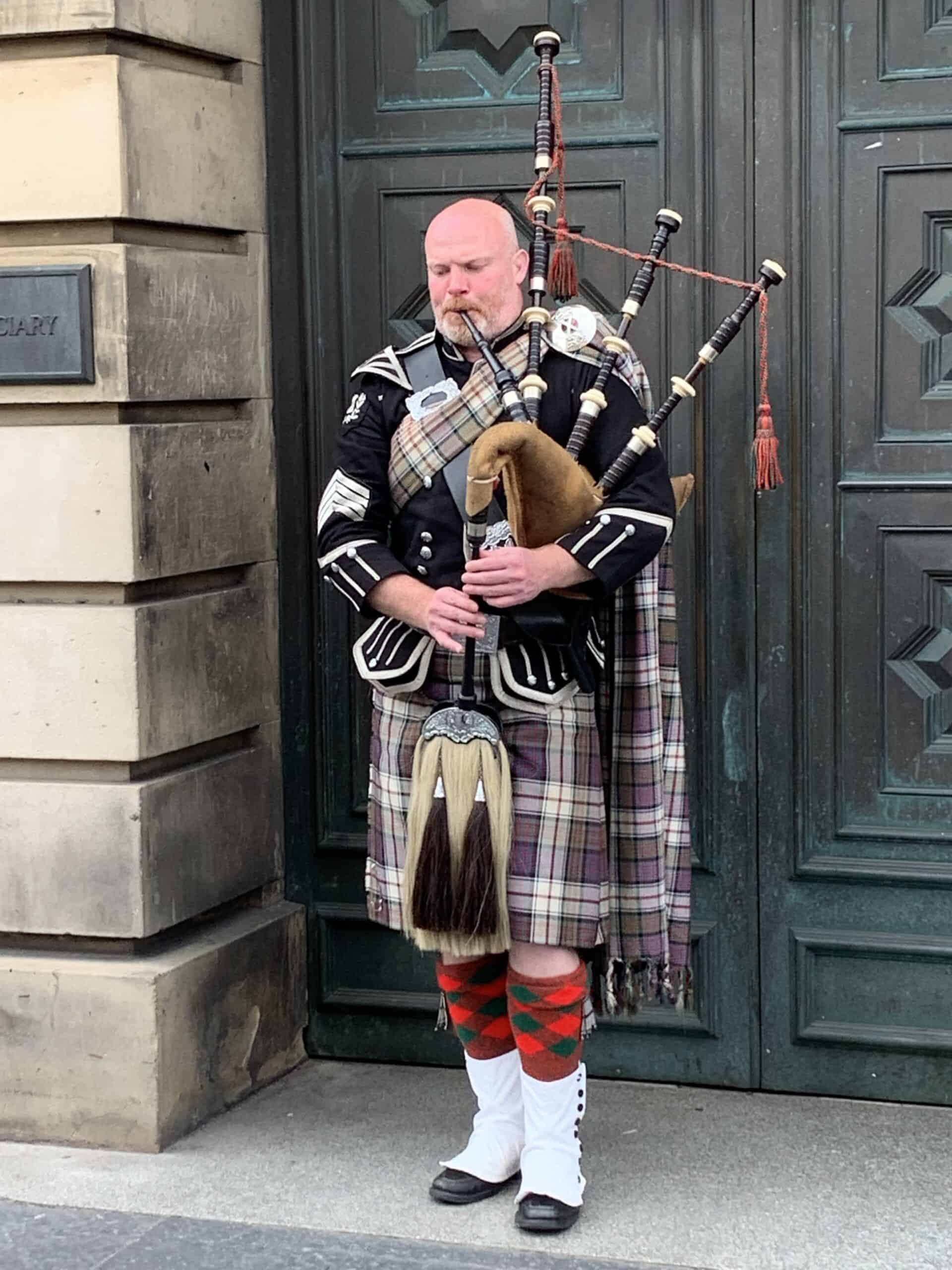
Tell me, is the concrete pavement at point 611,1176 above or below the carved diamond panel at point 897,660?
below

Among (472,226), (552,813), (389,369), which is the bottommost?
(552,813)

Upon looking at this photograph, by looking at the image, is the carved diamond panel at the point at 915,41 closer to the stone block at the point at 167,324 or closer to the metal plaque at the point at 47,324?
the stone block at the point at 167,324

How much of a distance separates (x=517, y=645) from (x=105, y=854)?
101 cm

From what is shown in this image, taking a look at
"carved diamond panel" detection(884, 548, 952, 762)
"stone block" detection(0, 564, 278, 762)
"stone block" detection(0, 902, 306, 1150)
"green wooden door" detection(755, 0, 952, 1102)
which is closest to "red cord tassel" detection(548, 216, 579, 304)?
"green wooden door" detection(755, 0, 952, 1102)

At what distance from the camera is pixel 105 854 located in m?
3.94

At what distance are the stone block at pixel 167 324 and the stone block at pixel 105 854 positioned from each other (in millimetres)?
794

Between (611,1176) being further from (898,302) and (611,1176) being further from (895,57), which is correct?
(895,57)

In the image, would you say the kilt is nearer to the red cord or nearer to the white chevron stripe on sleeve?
the white chevron stripe on sleeve

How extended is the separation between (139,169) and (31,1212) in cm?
202

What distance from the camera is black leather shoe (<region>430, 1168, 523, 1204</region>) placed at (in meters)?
3.69

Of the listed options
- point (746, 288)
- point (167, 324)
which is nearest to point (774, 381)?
point (746, 288)

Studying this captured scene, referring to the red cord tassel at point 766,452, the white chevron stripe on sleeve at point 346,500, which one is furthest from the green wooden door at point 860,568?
the white chevron stripe on sleeve at point 346,500

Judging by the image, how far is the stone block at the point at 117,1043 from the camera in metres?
3.94

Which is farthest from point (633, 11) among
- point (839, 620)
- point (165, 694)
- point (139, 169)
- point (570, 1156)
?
point (570, 1156)
